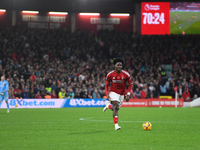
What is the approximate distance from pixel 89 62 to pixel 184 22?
1029 centimetres

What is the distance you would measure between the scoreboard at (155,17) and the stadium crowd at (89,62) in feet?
11.5

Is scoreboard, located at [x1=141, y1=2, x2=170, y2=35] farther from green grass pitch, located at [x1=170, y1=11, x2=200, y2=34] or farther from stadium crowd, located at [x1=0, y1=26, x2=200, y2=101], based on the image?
stadium crowd, located at [x1=0, y1=26, x2=200, y2=101]

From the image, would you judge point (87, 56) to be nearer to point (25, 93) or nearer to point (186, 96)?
point (25, 93)

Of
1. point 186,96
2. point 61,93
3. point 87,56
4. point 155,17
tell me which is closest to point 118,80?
point 61,93

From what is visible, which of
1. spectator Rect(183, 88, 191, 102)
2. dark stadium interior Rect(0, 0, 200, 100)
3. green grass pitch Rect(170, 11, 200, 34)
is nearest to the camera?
dark stadium interior Rect(0, 0, 200, 100)

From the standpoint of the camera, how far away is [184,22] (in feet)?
124

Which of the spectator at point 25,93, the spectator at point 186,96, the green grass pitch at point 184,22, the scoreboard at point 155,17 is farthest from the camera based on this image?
the green grass pitch at point 184,22

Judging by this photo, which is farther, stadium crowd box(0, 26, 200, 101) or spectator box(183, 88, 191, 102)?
spectator box(183, 88, 191, 102)

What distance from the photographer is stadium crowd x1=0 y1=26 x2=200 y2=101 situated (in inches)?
1282

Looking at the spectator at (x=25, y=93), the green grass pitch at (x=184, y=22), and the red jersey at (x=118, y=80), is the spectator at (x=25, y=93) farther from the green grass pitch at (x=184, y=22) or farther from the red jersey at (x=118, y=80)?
the red jersey at (x=118, y=80)

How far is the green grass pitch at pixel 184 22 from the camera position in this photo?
3756 cm

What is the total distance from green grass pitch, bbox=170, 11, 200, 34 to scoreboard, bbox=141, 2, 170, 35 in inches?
23.5

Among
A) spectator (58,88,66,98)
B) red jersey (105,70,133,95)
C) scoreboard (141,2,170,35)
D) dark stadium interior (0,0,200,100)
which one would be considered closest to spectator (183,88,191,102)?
dark stadium interior (0,0,200,100)

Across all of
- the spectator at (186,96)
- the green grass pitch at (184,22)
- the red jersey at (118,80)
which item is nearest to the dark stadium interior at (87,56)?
the spectator at (186,96)
